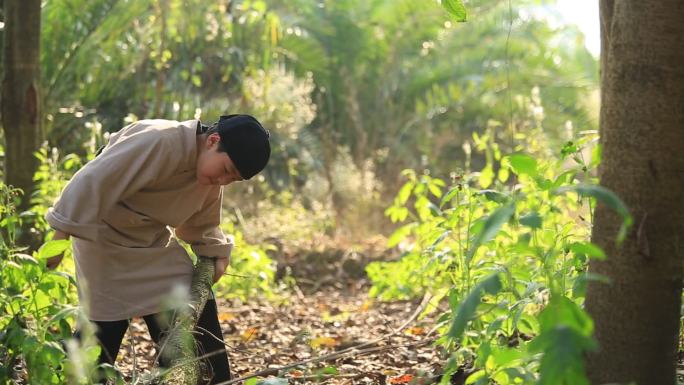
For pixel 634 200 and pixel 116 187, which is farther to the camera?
pixel 116 187

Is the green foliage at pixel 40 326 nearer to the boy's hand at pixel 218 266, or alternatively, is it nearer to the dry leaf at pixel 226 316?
the boy's hand at pixel 218 266

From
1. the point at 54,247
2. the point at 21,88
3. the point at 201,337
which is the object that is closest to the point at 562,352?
the point at 54,247

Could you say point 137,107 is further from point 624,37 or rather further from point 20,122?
point 624,37

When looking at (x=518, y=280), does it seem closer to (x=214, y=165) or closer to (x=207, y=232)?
(x=214, y=165)

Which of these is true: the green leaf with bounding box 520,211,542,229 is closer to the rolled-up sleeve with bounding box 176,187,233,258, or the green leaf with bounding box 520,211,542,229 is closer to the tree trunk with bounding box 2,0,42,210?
the rolled-up sleeve with bounding box 176,187,233,258

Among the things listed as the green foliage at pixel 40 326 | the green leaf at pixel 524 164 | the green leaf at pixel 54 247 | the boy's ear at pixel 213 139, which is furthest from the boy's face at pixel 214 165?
the green leaf at pixel 524 164

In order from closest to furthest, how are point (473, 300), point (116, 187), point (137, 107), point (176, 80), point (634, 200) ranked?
point (473, 300), point (634, 200), point (116, 187), point (137, 107), point (176, 80)

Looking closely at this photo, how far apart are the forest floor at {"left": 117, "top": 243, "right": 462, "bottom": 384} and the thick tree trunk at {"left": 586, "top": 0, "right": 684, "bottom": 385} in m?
0.78

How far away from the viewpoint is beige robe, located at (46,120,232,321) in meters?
3.00

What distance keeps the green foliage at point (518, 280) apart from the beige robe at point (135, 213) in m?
0.95

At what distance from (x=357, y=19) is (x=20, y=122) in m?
11.9

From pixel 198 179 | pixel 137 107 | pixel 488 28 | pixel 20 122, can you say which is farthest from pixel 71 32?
pixel 488 28

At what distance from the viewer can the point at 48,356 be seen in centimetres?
225

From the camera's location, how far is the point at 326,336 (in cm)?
503
